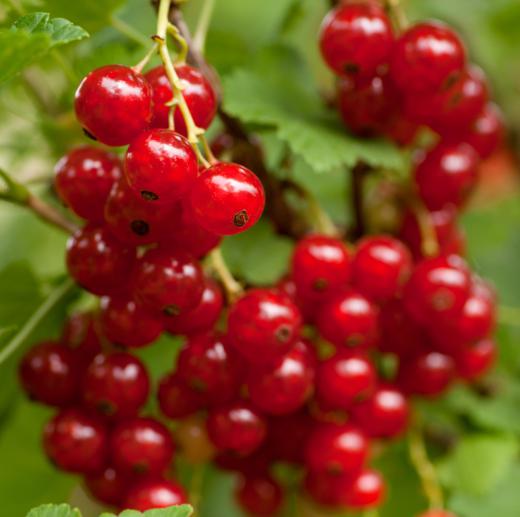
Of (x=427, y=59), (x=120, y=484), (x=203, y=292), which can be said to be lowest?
(x=120, y=484)

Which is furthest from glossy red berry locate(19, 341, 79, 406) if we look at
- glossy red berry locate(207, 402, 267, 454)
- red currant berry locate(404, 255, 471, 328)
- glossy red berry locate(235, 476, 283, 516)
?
red currant berry locate(404, 255, 471, 328)

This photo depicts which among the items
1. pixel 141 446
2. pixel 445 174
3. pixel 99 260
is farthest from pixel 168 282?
pixel 445 174

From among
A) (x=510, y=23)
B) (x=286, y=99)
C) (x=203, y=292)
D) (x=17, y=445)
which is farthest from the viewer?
(x=510, y=23)

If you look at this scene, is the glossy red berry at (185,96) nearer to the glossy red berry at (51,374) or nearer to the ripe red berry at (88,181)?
the ripe red berry at (88,181)

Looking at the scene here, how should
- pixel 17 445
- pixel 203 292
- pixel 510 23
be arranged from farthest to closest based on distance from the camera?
pixel 510 23, pixel 17 445, pixel 203 292

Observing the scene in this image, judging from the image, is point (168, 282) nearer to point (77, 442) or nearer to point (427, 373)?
point (77, 442)

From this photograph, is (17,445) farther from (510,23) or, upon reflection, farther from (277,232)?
(510,23)

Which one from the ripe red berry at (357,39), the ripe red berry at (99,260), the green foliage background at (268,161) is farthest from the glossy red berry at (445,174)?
the ripe red berry at (99,260)

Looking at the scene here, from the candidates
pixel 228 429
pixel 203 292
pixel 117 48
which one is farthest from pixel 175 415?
pixel 117 48
